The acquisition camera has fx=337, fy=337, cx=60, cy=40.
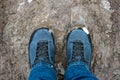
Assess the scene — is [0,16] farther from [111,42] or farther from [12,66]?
[111,42]

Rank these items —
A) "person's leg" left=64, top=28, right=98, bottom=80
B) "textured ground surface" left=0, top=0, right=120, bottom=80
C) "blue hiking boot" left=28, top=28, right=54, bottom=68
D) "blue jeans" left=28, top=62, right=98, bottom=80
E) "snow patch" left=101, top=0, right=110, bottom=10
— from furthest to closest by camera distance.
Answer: "snow patch" left=101, top=0, right=110, bottom=10
"textured ground surface" left=0, top=0, right=120, bottom=80
"blue hiking boot" left=28, top=28, right=54, bottom=68
"person's leg" left=64, top=28, right=98, bottom=80
"blue jeans" left=28, top=62, right=98, bottom=80

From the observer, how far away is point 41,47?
9.42 feet

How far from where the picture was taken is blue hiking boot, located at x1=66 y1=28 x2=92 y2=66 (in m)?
2.81

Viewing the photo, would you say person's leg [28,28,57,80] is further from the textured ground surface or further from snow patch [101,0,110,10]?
snow patch [101,0,110,10]

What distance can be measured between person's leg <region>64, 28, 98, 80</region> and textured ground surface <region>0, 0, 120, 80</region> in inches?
2.7

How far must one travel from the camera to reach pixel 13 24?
3.03 metres

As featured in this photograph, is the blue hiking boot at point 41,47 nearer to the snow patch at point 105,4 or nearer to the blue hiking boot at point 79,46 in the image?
the blue hiking boot at point 79,46

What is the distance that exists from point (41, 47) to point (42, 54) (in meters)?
0.08

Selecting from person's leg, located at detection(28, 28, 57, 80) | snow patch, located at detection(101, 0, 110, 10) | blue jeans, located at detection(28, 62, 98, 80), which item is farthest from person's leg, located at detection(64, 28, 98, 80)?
snow patch, located at detection(101, 0, 110, 10)

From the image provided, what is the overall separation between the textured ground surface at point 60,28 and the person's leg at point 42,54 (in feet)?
0.26

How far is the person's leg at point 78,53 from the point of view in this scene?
2648mm

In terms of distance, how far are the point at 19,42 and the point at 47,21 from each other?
0.31 metres

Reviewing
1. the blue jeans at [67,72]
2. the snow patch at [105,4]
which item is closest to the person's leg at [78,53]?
the blue jeans at [67,72]

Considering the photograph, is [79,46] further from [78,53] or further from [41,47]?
[41,47]
